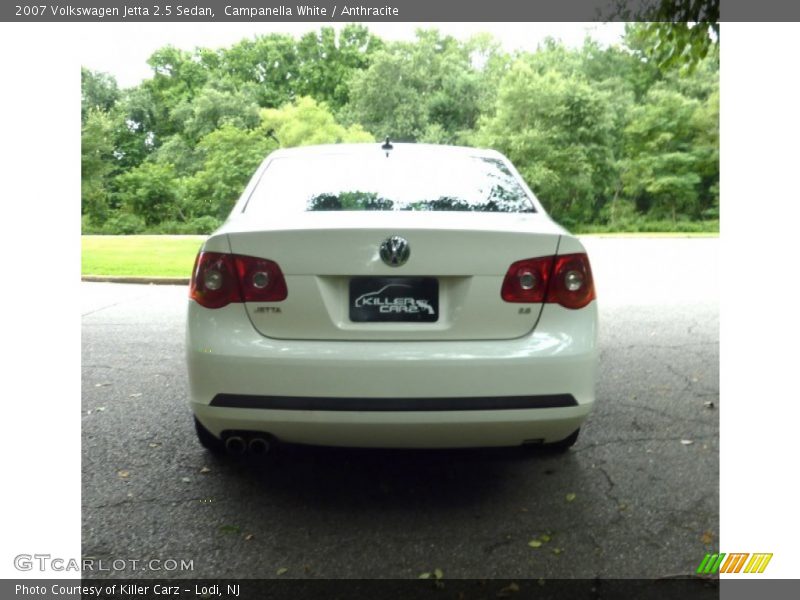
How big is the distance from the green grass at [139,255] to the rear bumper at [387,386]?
10228mm

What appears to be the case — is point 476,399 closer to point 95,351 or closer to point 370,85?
point 95,351

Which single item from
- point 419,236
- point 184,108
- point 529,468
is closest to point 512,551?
point 529,468

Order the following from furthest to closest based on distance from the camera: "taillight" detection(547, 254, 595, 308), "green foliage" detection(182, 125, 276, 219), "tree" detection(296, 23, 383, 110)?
1. "tree" detection(296, 23, 383, 110)
2. "green foliage" detection(182, 125, 276, 219)
3. "taillight" detection(547, 254, 595, 308)

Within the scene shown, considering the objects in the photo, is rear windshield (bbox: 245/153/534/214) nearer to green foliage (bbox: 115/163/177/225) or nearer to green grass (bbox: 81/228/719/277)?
green grass (bbox: 81/228/719/277)

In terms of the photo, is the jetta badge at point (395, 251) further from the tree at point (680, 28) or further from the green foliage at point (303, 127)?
the green foliage at point (303, 127)

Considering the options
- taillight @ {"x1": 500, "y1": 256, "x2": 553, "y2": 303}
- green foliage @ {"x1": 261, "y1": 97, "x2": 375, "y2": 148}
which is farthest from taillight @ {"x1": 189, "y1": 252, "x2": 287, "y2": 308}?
green foliage @ {"x1": 261, "y1": 97, "x2": 375, "y2": 148}

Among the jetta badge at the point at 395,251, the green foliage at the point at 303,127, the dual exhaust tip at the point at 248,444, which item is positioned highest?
the green foliage at the point at 303,127

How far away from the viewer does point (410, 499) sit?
3271 millimetres

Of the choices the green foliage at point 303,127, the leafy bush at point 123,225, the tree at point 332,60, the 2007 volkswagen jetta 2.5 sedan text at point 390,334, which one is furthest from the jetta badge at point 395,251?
the tree at point 332,60

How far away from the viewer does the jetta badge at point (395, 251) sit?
2744mm

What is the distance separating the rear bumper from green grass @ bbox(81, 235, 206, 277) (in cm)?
1023

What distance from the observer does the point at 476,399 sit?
2729 mm

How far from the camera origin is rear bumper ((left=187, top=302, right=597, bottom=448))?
2701 millimetres
